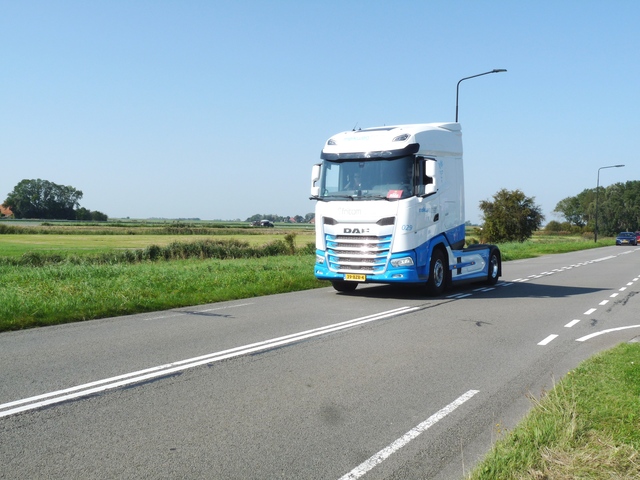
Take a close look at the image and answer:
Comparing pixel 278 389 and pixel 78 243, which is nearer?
pixel 278 389

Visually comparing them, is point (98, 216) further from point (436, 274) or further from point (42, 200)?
point (436, 274)

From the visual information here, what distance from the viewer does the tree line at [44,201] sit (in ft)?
421

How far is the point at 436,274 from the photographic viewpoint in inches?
594

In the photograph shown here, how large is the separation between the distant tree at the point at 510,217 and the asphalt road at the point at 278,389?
57.8 m

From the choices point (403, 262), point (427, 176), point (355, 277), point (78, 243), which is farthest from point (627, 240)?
point (355, 277)

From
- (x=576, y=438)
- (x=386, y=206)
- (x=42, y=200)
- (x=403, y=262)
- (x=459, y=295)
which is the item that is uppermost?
(x=42, y=200)

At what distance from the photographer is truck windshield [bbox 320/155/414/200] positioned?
1407 cm

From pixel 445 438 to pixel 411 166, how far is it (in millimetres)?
9792

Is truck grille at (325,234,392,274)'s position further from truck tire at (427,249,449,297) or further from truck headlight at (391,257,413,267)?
truck tire at (427,249,449,297)

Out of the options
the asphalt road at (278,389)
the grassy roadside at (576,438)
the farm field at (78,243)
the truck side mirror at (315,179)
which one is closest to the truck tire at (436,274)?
the asphalt road at (278,389)

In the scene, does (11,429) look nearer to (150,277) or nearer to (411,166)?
(411,166)

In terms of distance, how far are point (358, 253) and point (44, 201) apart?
128396mm

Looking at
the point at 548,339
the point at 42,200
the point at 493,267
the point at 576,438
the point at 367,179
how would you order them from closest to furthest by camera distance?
the point at 576,438
the point at 548,339
the point at 367,179
the point at 493,267
the point at 42,200

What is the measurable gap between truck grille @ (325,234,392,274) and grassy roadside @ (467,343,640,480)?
7945mm
